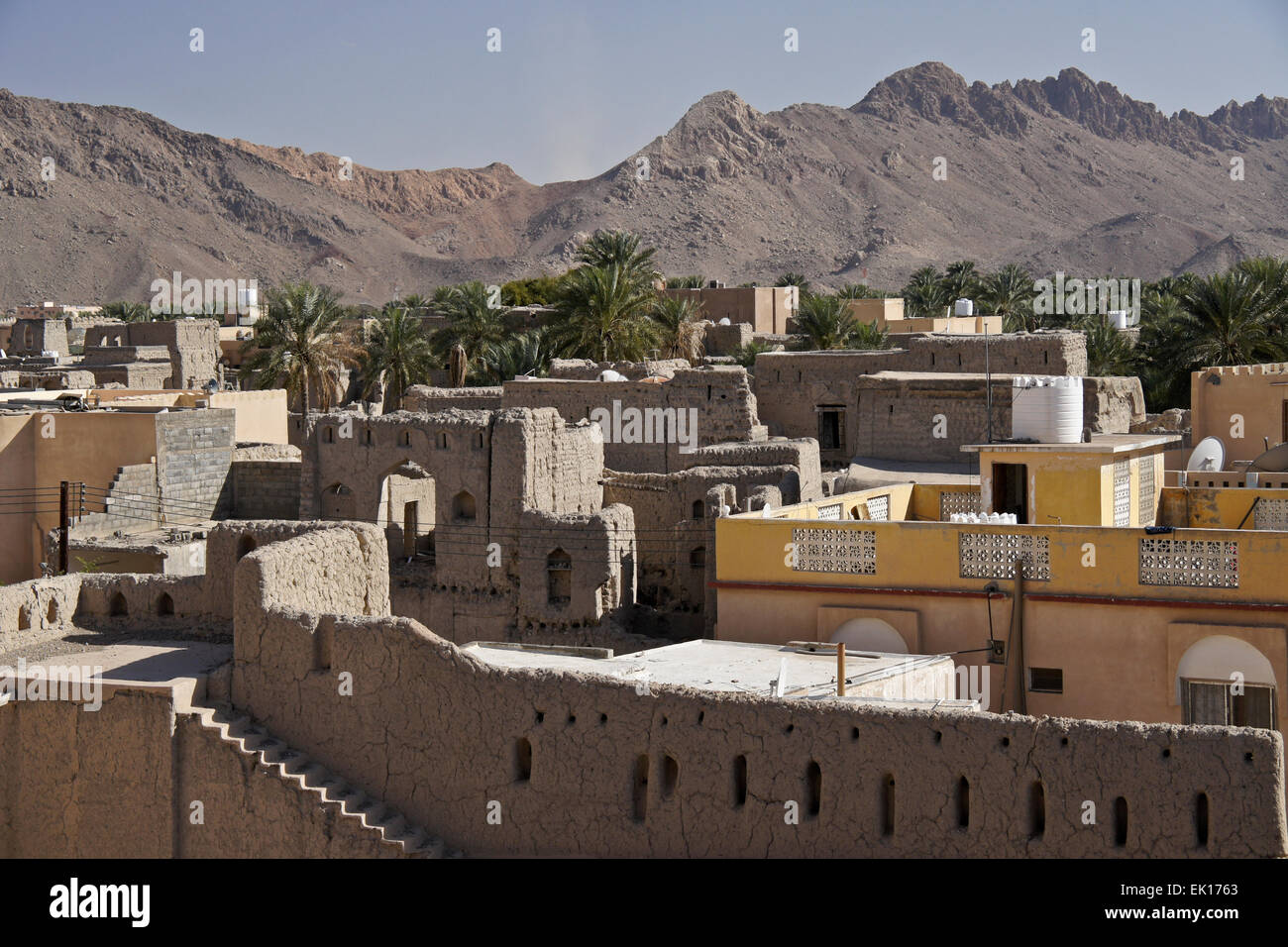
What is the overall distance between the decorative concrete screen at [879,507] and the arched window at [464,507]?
19.4 feet

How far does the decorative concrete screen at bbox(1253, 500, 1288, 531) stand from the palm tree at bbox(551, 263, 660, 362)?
19.3 meters

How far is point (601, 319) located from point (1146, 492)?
59.8 feet

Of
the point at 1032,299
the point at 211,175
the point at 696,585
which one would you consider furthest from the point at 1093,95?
the point at 696,585

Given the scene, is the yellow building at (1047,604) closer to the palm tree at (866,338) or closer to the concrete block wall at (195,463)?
the concrete block wall at (195,463)

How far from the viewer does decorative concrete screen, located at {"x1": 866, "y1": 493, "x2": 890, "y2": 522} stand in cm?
1853

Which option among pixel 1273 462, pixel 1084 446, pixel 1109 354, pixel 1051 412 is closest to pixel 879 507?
pixel 1051 412

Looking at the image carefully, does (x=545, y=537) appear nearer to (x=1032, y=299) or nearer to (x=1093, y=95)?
(x=1032, y=299)

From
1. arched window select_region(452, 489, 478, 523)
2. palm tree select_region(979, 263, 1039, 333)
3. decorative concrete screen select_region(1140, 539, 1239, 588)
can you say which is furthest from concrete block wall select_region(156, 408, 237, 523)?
palm tree select_region(979, 263, 1039, 333)

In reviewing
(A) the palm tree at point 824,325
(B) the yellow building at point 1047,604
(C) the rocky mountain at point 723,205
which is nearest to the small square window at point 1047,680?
(B) the yellow building at point 1047,604

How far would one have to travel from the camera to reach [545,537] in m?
21.2

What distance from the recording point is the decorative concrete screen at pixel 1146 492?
1836 cm

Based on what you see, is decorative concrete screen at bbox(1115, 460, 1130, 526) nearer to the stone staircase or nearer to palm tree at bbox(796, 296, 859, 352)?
the stone staircase

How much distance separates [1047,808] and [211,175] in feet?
447

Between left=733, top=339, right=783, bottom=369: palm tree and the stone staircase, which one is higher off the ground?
left=733, top=339, right=783, bottom=369: palm tree
